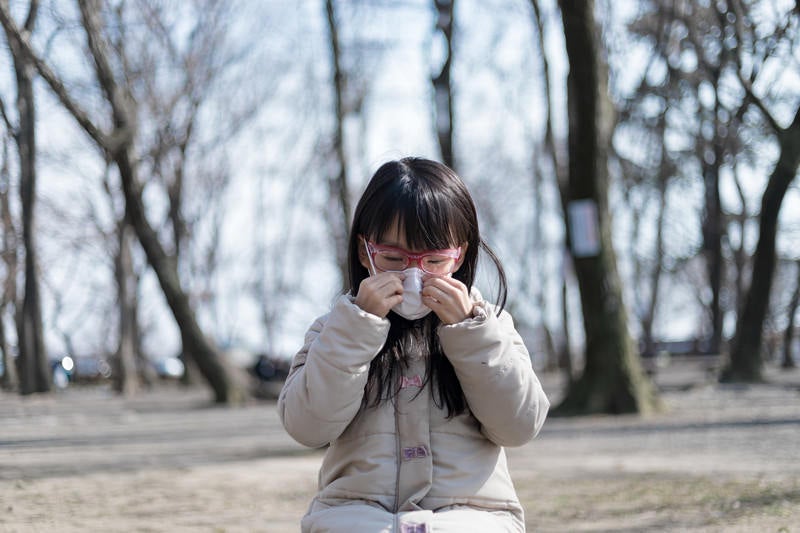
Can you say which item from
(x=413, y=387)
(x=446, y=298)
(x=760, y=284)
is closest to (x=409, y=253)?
(x=446, y=298)

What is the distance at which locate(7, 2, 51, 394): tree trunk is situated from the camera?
1698 cm

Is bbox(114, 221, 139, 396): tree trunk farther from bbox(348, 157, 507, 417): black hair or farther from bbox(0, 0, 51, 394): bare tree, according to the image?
bbox(348, 157, 507, 417): black hair

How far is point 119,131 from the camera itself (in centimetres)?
1234

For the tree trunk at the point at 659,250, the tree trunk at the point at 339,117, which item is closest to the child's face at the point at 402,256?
the tree trunk at the point at 339,117

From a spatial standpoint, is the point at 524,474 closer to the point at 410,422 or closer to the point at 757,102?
the point at 410,422

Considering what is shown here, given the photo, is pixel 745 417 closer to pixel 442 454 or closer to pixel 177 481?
pixel 177 481

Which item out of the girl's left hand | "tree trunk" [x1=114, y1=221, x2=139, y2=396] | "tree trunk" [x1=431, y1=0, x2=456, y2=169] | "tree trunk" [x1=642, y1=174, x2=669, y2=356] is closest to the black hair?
the girl's left hand

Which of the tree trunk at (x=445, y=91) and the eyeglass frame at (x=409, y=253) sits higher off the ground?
the tree trunk at (x=445, y=91)

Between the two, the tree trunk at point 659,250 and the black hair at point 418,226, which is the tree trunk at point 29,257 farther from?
the tree trunk at point 659,250

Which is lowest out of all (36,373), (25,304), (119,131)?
(36,373)

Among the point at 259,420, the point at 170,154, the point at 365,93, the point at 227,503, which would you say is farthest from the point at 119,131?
the point at 170,154

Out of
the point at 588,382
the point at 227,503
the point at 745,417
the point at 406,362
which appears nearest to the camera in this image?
the point at 406,362

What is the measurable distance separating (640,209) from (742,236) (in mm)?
3725

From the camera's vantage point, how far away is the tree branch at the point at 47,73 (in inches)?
324
